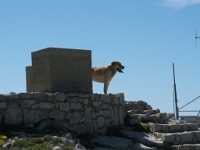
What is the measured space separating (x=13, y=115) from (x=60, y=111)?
54.3 inches

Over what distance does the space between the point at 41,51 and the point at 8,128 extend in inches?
116

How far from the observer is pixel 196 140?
14.4 m

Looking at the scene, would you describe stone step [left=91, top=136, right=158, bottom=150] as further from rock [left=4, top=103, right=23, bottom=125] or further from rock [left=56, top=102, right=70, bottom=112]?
rock [left=4, top=103, right=23, bottom=125]

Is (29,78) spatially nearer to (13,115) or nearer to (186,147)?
(13,115)

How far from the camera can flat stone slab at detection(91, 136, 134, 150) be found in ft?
40.5

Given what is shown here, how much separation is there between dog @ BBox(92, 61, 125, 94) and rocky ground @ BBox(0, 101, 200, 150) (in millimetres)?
1549

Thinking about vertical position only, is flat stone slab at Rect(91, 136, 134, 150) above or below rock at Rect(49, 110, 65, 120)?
below

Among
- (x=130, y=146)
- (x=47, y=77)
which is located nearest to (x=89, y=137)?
(x=130, y=146)

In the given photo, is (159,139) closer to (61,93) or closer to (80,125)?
(80,125)

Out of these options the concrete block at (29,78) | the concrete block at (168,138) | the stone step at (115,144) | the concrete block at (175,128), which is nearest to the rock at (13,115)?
the stone step at (115,144)

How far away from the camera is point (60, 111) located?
12.3 metres

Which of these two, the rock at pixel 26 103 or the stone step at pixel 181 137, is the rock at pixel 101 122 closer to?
the stone step at pixel 181 137

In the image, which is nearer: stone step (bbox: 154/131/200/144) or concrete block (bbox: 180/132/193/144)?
stone step (bbox: 154/131/200/144)

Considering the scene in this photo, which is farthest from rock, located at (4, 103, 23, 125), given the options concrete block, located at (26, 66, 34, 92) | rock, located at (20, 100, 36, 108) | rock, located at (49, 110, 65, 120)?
concrete block, located at (26, 66, 34, 92)
